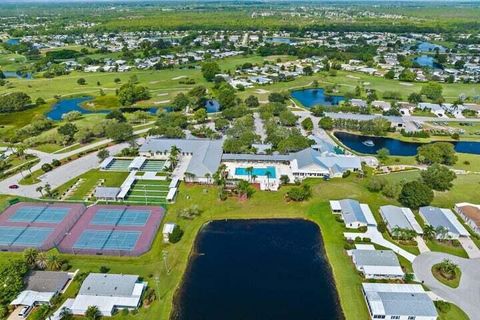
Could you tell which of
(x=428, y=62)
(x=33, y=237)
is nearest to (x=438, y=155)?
(x=33, y=237)

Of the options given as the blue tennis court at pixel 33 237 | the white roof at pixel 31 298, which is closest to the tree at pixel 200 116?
the blue tennis court at pixel 33 237

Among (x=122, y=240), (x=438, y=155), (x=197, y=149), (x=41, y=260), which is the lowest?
(x=197, y=149)

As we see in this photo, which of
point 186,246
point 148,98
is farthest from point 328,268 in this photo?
point 148,98

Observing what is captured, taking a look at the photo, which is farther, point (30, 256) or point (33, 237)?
point (33, 237)

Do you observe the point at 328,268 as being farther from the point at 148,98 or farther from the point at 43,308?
the point at 148,98

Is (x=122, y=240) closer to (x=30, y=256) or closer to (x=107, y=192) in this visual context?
(x=30, y=256)

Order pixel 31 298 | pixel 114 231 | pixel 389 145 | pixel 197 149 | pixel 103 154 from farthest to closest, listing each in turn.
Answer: pixel 389 145 → pixel 197 149 → pixel 103 154 → pixel 114 231 → pixel 31 298

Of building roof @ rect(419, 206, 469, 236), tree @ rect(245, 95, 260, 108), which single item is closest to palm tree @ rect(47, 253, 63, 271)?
building roof @ rect(419, 206, 469, 236)
